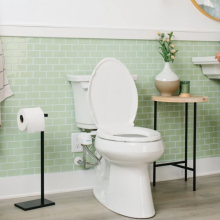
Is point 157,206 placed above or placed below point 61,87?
below

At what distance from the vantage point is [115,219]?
2.62m

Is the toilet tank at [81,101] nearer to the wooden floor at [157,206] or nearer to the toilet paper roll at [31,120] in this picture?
the toilet paper roll at [31,120]

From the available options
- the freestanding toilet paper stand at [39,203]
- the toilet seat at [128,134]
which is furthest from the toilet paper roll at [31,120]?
the toilet seat at [128,134]

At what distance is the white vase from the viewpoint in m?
3.29

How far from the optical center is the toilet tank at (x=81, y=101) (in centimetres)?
300

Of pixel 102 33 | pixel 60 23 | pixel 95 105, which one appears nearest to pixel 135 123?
pixel 95 105

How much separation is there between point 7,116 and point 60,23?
78cm

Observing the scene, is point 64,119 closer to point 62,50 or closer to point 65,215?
point 62,50

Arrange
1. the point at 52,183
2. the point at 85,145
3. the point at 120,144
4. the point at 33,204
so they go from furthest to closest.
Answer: the point at 52,183, the point at 85,145, the point at 33,204, the point at 120,144

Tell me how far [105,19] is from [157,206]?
4.72 feet

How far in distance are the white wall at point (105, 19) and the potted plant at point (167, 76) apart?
0.45 feet

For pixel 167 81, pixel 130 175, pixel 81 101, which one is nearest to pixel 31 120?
pixel 81 101

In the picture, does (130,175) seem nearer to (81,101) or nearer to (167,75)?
(81,101)

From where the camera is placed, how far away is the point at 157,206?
288 cm
